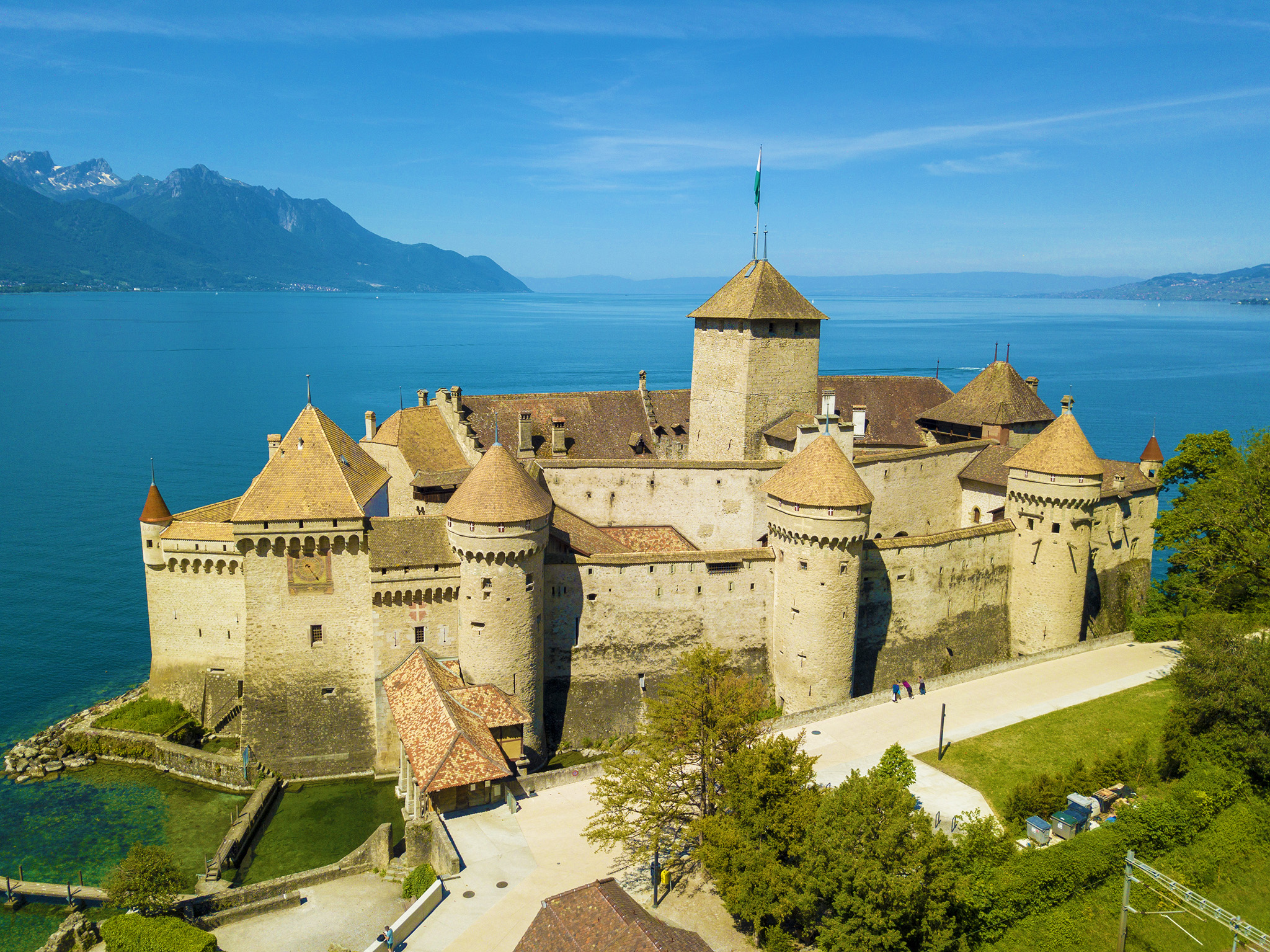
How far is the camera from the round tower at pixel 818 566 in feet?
102

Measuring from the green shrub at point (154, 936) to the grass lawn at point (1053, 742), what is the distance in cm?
2176

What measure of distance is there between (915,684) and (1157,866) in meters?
11.9

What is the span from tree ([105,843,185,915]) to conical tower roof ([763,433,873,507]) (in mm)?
22857

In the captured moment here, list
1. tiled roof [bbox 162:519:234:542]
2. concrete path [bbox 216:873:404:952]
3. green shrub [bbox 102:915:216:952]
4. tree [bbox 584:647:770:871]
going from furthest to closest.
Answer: tiled roof [bbox 162:519:234:542] < tree [bbox 584:647:770:871] < concrete path [bbox 216:873:404:952] < green shrub [bbox 102:915:216:952]

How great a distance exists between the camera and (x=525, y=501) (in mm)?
30000

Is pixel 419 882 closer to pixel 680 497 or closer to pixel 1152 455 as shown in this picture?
pixel 680 497

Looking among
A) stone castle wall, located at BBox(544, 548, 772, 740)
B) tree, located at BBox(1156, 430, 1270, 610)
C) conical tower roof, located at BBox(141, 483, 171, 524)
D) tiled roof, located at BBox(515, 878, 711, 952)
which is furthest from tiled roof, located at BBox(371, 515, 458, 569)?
tree, located at BBox(1156, 430, 1270, 610)

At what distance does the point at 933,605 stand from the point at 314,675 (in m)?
25.0

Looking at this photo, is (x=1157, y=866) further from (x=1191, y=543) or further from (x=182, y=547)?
(x=182, y=547)

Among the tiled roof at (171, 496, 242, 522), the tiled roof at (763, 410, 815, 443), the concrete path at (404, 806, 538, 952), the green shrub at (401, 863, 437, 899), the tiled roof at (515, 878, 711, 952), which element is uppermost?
the tiled roof at (763, 410, 815, 443)

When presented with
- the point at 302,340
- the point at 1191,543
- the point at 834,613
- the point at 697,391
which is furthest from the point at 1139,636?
the point at 302,340

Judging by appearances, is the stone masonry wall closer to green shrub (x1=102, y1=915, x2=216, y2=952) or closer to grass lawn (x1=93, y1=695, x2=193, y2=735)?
grass lawn (x1=93, y1=695, x2=193, y2=735)

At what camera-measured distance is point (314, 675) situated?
32.0 meters

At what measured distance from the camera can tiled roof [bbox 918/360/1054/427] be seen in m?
44.0
